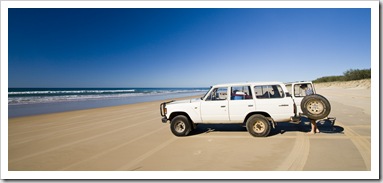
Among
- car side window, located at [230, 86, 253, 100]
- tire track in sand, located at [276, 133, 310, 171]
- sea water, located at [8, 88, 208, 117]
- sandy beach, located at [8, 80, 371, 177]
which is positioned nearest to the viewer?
tire track in sand, located at [276, 133, 310, 171]

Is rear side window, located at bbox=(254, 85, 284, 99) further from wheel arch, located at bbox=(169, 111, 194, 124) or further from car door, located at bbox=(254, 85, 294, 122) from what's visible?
wheel arch, located at bbox=(169, 111, 194, 124)

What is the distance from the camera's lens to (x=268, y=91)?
6453 millimetres

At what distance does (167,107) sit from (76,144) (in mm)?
3084

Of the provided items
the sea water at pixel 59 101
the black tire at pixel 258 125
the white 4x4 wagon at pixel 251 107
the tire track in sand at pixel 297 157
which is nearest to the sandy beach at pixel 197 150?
the tire track in sand at pixel 297 157

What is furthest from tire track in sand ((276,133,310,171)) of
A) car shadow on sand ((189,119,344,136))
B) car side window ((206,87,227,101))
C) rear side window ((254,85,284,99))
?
car side window ((206,87,227,101))

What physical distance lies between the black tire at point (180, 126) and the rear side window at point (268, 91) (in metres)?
2.57

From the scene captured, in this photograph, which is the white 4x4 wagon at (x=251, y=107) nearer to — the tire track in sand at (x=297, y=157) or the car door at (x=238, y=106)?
the car door at (x=238, y=106)

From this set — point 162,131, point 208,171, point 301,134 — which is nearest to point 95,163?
point 208,171

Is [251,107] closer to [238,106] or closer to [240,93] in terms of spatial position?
[238,106]

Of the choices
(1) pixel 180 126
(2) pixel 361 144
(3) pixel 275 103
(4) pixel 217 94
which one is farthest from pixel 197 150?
(2) pixel 361 144

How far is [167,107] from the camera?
704 cm

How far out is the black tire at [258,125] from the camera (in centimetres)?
618

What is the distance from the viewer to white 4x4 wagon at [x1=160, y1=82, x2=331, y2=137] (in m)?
6.17

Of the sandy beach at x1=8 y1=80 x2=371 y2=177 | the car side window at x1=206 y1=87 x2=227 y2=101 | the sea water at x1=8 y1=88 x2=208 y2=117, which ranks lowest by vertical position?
the sandy beach at x1=8 y1=80 x2=371 y2=177
